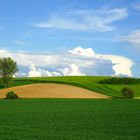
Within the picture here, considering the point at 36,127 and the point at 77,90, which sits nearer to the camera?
the point at 36,127

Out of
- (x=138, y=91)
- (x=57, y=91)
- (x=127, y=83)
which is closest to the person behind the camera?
(x=57, y=91)

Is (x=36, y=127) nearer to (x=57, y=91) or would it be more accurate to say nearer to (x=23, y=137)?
(x=23, y=137)

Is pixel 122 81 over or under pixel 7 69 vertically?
under

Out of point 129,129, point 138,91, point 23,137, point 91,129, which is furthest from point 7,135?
point 138,91

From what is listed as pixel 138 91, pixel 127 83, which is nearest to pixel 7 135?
pixel 138 91

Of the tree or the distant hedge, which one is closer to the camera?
the tree

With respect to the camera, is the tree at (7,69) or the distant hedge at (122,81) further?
the distant hedge at (122,81)

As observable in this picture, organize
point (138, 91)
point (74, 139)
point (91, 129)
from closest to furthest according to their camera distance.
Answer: point (74, 139), point (91, 129), point (138, 91)

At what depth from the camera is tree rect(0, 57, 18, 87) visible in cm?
11338

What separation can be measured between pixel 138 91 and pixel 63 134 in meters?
92.1

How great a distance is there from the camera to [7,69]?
114m

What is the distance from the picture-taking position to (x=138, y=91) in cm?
11150

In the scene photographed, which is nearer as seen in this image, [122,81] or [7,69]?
[7,69]

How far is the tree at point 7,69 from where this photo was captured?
113m
